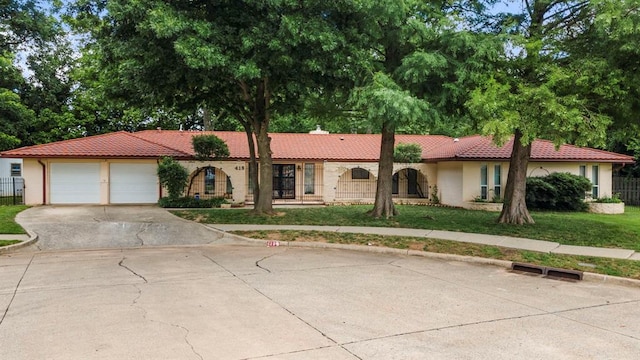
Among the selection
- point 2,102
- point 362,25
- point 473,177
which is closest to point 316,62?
point 362,25

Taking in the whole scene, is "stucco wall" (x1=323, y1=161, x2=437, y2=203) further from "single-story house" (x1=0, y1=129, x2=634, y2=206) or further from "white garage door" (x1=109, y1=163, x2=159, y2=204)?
"white garage door" (x1=109, y1=163, x2=159, y2=204)

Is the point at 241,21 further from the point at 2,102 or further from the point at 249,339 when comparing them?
the point at 2,102

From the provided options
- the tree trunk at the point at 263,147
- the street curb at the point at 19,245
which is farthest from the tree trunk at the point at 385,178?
the street curb at the point at 19,245

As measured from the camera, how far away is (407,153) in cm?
2369

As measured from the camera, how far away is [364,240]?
40.1 ft

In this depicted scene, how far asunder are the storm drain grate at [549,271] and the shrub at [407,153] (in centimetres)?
1454

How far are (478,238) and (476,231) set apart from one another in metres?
1.32

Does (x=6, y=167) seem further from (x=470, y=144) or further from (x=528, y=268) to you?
(x=528, y=268)

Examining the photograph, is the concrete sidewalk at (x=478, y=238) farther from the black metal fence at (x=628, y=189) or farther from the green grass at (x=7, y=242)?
the black metal fence at (x=628, y=189)

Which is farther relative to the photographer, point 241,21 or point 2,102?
point 2,102

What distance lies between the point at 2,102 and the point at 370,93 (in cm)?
2375

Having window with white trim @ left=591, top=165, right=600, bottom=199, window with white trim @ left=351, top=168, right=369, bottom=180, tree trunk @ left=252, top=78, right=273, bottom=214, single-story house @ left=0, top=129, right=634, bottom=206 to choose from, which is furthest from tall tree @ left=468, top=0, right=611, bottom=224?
window with white trim @ left=351, top=168, right=369, bottom=180

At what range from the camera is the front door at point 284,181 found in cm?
2481

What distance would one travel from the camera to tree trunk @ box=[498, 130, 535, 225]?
49.3ft
